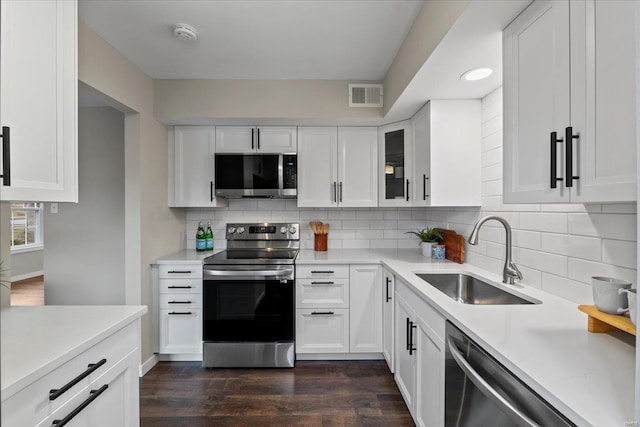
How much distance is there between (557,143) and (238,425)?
2167 millimetres

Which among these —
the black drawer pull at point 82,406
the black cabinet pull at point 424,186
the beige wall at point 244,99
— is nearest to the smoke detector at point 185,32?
the beige wall at point 244,99

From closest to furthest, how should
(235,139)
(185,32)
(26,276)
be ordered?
(185,32), (235,139), (26,276)

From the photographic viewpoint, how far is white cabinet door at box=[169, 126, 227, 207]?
3.08 metres

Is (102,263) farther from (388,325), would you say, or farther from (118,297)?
(388,325)

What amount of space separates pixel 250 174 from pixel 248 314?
1.20 meters

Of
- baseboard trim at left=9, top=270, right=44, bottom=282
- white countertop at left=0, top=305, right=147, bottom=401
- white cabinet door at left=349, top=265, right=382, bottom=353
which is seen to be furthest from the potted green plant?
baseboard trim at left=9, top=270, right=44, bottom=282

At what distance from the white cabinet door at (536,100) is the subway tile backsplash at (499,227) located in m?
0.37

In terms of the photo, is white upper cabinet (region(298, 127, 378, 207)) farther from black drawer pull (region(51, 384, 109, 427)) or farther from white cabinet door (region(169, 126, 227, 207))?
black drawer pull (region(51, 384, 109, 427))

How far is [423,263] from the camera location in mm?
2537

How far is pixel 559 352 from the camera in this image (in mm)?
1021

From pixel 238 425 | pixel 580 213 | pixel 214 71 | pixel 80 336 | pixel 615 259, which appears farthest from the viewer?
pixel 214 71

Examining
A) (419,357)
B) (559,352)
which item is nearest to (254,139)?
(419,357)

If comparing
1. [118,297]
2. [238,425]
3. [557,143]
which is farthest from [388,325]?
[118,297]

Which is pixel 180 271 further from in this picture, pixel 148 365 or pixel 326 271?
pixel 326 271
